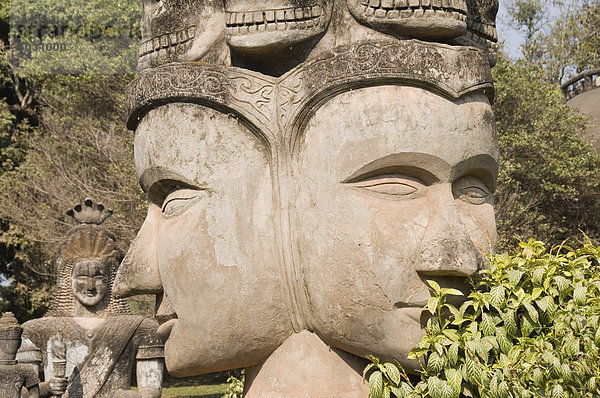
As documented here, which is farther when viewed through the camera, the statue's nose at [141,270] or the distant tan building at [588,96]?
the distant tan building at [588,96]

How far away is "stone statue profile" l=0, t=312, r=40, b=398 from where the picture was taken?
7.09 m

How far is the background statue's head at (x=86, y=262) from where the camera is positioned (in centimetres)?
969

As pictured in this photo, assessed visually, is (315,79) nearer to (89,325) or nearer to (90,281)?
(90,281)

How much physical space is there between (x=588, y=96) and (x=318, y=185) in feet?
50.6

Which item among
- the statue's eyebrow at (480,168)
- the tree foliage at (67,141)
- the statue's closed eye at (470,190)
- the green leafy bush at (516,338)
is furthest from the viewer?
the tree foliage at (67,141)

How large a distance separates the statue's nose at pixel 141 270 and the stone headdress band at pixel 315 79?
0.69 meters

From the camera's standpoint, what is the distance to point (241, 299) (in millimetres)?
3168

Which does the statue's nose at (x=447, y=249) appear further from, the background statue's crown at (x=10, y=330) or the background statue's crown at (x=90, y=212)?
the background statue's crown at (x=90, y=212)

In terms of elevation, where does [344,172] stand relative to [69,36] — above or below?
below

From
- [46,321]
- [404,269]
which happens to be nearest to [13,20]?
[46,321]

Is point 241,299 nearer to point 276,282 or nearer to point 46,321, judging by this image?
point 276,282

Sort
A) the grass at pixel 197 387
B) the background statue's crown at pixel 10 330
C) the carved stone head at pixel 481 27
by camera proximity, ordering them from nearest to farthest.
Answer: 1. the carved stone head at pixel 481 27
2. the background statue's crown at pixel 10 330
3. the grass at pixel 197 387

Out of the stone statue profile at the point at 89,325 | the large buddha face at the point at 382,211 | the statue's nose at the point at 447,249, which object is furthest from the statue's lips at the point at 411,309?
the stone statue profile at the point at 89,325

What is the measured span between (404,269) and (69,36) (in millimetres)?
14139
